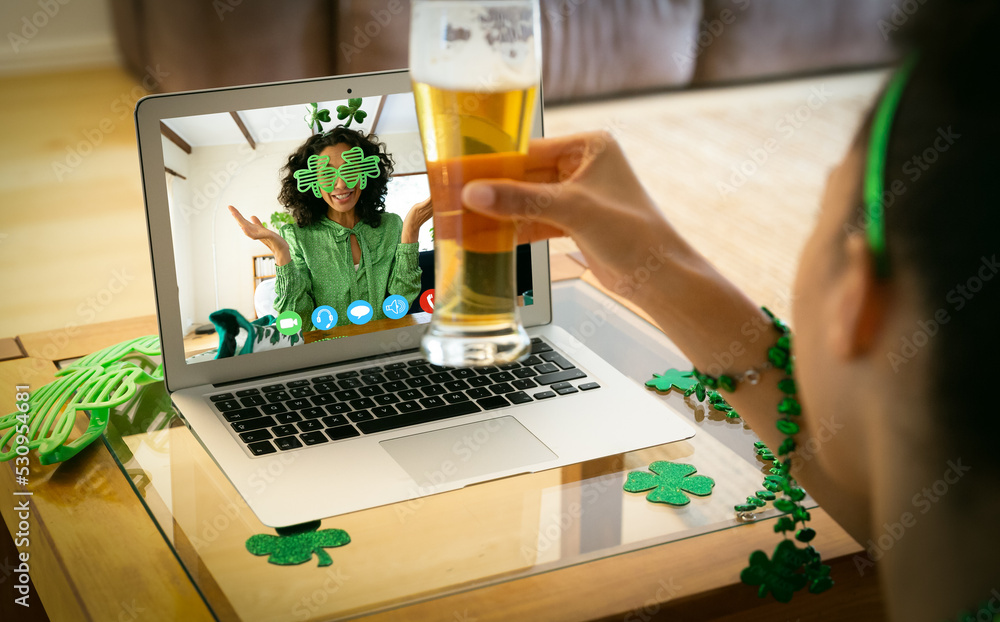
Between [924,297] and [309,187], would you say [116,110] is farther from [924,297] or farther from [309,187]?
[924,297]

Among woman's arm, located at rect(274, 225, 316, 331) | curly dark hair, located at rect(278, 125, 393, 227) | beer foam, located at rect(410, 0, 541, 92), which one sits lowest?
woman's arm, located at rect(274, 225, 316, 331)

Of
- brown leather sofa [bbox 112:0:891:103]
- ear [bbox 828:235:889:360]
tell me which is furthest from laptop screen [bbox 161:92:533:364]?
brown leather sofa [bbox 112:0:891:103]

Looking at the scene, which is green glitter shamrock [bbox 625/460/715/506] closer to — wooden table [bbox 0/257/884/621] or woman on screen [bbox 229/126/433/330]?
wooden table [bbox 0/257/884/621]

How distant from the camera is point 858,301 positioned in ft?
1.75

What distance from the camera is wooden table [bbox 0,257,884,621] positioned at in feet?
2.13

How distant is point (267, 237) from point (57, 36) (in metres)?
2.96

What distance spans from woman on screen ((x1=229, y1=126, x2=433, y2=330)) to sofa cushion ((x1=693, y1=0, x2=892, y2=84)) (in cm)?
248

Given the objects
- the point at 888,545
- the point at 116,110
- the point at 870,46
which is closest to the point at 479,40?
the point at 888,545

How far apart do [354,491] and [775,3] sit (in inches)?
118

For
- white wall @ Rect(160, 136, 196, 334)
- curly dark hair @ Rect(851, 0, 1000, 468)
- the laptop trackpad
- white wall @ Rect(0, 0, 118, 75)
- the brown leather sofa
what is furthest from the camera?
white wall @ Rect(0, 0, 118, 75)

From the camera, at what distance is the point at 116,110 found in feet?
10.1

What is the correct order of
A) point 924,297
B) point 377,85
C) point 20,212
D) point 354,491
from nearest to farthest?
point 924,297
point 354,491
point 377,85
point 20,212

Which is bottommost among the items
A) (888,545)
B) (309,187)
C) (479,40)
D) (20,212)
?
(20,212)

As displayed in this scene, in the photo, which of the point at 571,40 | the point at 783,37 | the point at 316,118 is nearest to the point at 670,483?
the point at 316,118
